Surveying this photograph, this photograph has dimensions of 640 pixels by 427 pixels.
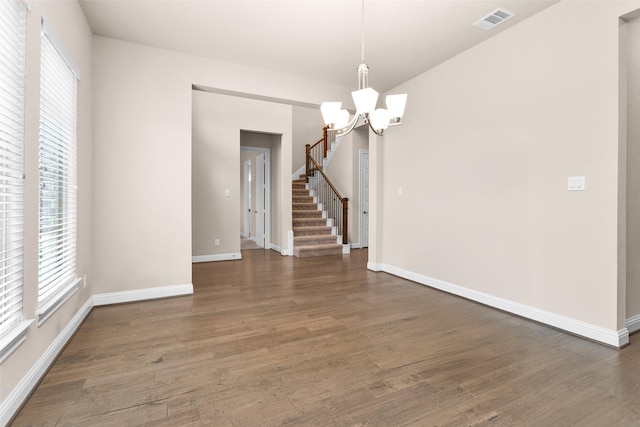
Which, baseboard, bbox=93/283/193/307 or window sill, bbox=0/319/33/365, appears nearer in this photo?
window sill, bbox=0/319/33/365

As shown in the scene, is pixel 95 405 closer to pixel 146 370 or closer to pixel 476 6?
pixel 146 370

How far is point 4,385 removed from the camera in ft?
5.12

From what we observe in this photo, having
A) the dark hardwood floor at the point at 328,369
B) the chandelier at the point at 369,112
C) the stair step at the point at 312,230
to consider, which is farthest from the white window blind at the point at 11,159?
the stair step at the point at 312,230

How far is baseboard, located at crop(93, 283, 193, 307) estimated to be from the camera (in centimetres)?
332

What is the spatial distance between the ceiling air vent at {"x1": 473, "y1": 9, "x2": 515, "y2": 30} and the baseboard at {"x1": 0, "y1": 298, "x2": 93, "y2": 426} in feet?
13.9

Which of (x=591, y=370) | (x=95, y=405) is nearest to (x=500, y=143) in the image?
(x=591, y=370)

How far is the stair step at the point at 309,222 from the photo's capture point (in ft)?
23.4

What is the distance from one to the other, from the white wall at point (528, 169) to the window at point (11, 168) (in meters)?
3.73

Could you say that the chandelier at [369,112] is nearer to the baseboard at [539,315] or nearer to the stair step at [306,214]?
the baseboard at [539,315]

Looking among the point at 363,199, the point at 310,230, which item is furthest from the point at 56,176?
the point at 363,199

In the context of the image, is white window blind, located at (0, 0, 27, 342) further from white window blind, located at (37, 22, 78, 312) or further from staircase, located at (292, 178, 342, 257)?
staircase, located at (292, 178, 342, 257)

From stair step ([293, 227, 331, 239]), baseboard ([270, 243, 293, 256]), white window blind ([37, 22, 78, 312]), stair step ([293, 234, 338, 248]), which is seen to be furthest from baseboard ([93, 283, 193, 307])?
stair step ([293, 227, 331, 239])

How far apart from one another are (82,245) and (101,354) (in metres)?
1.15

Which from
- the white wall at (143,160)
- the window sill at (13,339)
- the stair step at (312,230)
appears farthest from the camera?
the stair step at (312,230)
